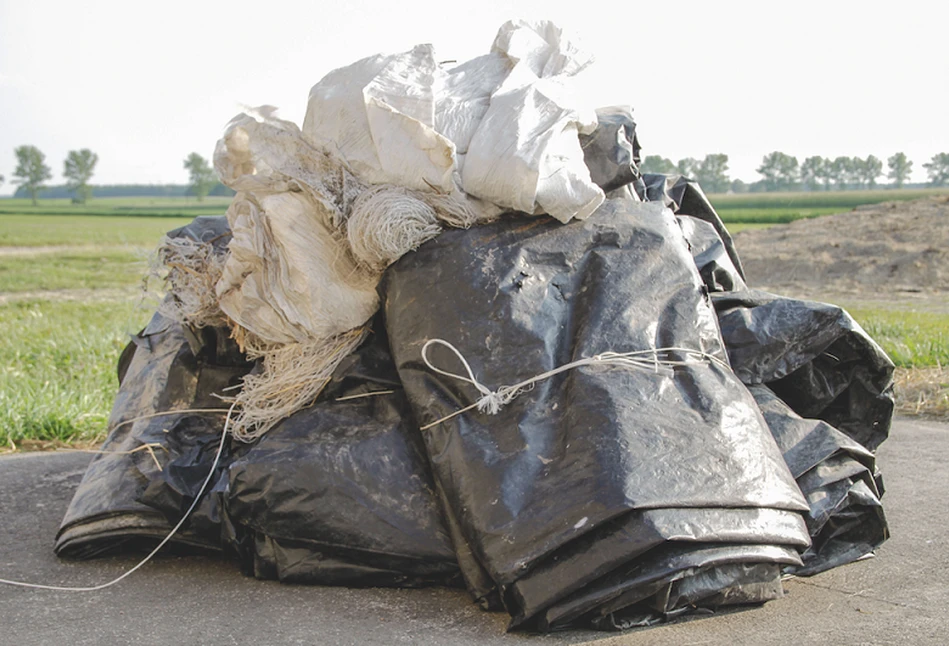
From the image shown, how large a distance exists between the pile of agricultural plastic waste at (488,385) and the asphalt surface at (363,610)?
7 cm

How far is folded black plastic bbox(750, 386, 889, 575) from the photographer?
299 centimetres

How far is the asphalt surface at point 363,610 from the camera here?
2.51 metres

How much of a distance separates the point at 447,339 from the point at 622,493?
786mm

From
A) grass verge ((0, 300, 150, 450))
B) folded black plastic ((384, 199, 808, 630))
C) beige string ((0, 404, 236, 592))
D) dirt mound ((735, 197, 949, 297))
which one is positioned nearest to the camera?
folded black plastic ((384, 199, 808, 630))

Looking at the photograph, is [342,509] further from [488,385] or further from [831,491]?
[831,491]

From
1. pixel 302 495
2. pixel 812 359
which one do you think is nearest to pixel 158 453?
pixel 302 495

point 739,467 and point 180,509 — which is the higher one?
point 739,467

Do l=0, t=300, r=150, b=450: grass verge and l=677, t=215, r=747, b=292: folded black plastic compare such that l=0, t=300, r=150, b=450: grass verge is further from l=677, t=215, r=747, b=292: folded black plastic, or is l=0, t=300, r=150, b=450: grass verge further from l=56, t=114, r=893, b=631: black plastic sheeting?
l=677, t=215, r=747, b=292: folded black plastic

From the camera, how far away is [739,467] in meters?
2.65

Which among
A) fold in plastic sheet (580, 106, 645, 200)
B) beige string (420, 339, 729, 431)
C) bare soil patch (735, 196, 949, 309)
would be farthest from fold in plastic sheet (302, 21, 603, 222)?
bare soil patch (735, 196, 949, 309)

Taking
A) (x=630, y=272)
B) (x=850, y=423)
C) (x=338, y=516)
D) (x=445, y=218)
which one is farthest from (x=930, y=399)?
(x=338, y=516)

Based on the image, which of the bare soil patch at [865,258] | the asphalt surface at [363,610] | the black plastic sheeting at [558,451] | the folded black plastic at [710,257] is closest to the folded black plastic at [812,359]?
the black plastic sheeting at [558,451]

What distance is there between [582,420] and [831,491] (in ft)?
3.06

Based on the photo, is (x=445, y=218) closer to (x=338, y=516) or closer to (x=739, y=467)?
(x=338, y=516)
